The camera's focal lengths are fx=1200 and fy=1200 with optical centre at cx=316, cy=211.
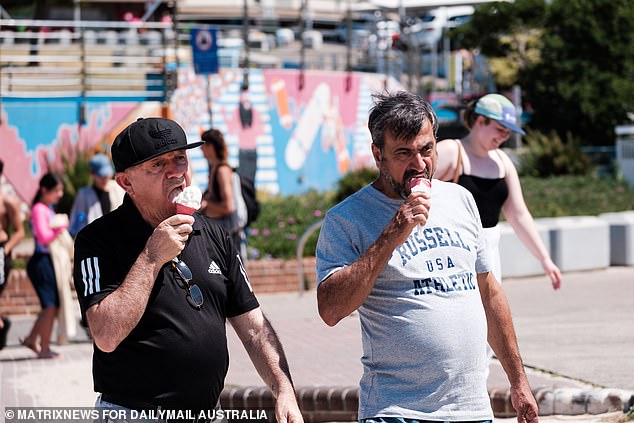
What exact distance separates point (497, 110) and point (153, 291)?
346 centimetres

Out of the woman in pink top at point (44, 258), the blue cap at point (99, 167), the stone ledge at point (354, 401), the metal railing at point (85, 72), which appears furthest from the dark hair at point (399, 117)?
the metal railing at point (85, 72)

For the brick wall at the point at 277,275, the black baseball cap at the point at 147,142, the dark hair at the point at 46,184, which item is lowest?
the brick wall at the point at 277,275

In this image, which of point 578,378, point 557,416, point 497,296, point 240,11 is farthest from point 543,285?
point 240,11

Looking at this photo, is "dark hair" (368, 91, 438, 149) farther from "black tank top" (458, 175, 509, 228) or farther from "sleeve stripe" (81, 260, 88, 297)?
"black tank top" (458, 175, 509, 228)

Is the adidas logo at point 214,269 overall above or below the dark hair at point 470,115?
below

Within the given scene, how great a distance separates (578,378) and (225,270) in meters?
4.87

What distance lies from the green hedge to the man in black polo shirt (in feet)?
34.4

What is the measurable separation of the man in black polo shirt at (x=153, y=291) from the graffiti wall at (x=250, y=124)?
17.0 m

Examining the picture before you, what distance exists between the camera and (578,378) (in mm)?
8219

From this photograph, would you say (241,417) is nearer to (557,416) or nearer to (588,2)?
(557,416)

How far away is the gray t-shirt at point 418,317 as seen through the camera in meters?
3.90

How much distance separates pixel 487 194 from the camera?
667 cm

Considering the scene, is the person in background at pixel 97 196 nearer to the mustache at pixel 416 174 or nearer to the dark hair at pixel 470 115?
the dark hair at pixel 470 115

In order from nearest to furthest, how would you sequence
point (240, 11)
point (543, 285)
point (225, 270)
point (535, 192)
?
point (225, 270) → point (543, 285) → point (535, 192) → point (240, 11)
